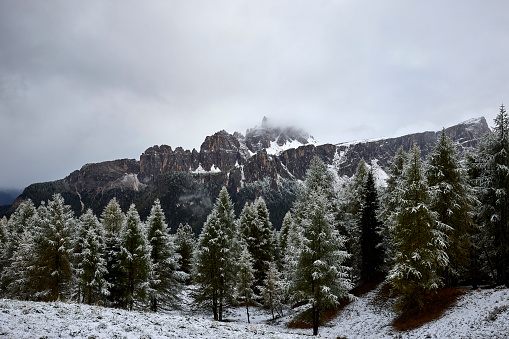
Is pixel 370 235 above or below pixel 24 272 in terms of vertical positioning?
above

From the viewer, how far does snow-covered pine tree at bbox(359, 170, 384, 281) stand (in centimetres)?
2752

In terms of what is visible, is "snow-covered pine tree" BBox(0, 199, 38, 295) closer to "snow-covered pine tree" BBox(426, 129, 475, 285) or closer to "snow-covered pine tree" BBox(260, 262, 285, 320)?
"snow-covered pine tree" BBox(260, 262, 285, 320)

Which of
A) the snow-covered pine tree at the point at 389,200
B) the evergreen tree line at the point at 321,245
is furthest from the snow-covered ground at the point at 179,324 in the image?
the snow-covered pine tree at the point at 389,200

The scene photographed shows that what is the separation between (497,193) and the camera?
1814 centimetres

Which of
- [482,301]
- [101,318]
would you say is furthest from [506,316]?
[101,318]

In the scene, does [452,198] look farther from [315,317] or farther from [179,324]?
[179,324]

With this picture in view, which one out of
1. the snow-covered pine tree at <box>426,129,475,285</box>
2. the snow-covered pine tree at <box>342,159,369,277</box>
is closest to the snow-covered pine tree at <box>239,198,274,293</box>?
the snow-covered pine tree at <box>342,159,369,277</box>

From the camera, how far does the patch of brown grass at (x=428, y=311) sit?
16217 millimetres

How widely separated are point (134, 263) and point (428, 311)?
21641 millimetres

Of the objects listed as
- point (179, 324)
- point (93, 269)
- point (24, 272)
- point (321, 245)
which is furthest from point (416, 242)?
point (24, 272)

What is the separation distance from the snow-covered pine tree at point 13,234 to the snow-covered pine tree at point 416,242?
110ft

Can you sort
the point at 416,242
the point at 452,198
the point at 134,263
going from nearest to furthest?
the point at 416,242
the point at 452,198
the point at 134,263

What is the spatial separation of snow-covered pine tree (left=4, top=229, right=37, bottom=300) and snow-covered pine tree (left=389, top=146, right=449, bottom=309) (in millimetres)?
28758

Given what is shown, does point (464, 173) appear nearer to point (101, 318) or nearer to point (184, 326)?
point (184, 326)
